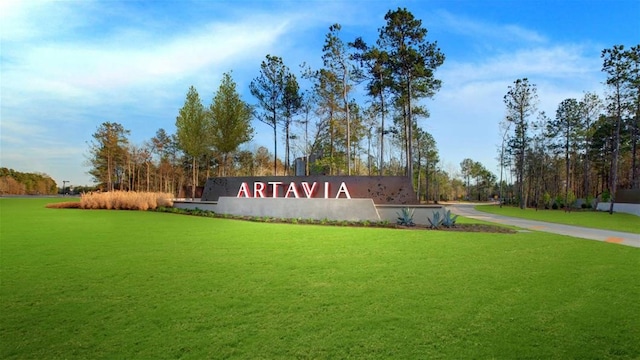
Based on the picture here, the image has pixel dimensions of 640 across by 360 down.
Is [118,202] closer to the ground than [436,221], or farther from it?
farther from it

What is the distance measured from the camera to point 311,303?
13.2 feet

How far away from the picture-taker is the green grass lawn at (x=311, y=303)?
293 centimetres

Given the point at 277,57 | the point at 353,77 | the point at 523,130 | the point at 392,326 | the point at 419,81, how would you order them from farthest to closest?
the point at 523,130 < the point at 277,57 < the point at 353,77 < the point at 419,81 < the point at 392,326

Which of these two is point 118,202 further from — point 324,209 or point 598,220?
point 598,220

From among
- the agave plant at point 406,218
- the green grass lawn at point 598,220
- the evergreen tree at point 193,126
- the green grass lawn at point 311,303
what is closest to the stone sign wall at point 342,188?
the agave plant at point 406,218

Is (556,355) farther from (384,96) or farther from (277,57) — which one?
(277,57)

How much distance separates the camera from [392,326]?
334cm

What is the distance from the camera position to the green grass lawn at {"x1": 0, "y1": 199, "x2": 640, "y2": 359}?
2934 millimetres

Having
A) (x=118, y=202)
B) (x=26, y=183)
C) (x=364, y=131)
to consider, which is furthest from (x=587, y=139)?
(x=26, y=183)

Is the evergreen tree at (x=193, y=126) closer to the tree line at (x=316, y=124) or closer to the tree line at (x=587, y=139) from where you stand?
the tree line at (x=316, y=124)

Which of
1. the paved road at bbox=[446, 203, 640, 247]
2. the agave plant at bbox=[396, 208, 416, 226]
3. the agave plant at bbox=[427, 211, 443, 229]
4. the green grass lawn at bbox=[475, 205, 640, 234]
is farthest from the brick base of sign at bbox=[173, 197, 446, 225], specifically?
the green grass lawn at bbox=[475, 205, 640, 234]

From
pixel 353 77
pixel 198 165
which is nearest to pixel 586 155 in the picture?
pixel 353 77

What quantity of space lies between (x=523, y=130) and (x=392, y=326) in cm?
4350

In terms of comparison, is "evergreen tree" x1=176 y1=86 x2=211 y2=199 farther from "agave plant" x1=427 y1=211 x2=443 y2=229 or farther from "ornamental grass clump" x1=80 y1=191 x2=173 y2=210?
"agave plant" x1=427 y1=211 x2=443 y2=229
